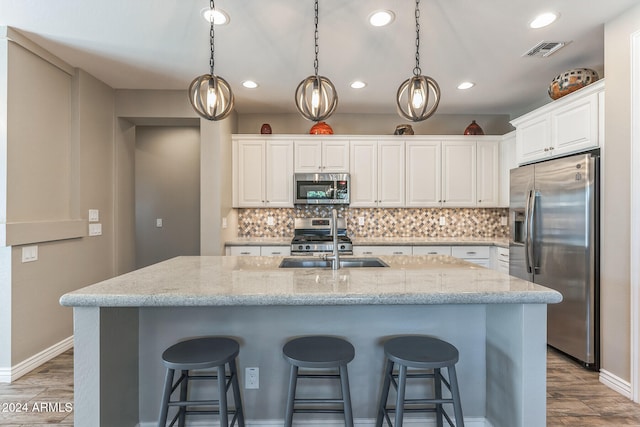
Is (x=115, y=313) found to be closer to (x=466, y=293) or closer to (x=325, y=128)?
(x=466, y=293)

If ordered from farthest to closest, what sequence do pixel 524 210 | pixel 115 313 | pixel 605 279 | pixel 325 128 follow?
pixel 325 128 → pixel 524 210 → pixel 605 279 → pixel 115 313

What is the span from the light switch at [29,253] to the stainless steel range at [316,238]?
2339mm

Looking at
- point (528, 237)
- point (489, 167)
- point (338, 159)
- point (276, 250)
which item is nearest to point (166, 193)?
point (276, 250)

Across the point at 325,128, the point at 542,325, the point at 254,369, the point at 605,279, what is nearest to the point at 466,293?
the point at 542,325

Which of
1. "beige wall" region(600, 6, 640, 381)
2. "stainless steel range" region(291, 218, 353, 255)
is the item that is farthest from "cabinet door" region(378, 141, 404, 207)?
"beige wall" region(600, 6, 640, 381)

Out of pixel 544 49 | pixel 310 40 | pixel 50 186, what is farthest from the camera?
pixel 50 186

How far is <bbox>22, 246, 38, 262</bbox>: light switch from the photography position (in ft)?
8.37

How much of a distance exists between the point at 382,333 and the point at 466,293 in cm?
62

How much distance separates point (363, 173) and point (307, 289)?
2962 mm

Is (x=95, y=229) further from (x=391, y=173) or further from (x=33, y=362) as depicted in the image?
(x=391, y=173)

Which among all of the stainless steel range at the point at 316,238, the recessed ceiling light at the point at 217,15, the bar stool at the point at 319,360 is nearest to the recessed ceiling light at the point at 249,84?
the recessed ceiling light at the point at 217,15

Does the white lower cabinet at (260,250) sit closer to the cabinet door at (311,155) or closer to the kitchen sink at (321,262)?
the cabinet door at (311,155)

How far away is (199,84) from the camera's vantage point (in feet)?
6.18

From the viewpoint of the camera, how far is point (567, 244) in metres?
2.61
